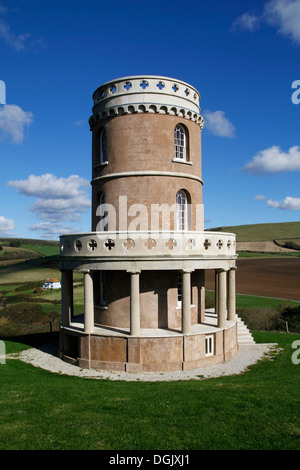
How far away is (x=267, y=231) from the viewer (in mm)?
144000

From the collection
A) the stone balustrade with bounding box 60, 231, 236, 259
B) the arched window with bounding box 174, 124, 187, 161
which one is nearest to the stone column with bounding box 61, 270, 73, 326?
the stone balustrade with bounding box 60, 231, 236, 259

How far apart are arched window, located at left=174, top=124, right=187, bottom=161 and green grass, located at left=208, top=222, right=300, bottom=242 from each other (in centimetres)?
11148

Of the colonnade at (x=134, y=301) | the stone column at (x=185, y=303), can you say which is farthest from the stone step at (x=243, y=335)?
the stone column at (x=185, y=303)

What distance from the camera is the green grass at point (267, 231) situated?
130 m

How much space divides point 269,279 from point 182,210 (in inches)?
1826

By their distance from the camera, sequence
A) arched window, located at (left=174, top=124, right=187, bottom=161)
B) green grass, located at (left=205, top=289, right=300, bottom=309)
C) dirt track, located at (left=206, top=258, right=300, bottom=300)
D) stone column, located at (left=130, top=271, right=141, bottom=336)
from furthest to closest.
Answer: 1. dirt track, located at (left=206, top=258, right=300, bottom=300)
2. green grass, located at (left=205, top=289, right=300, bottom=309)
3. arched window, located at (left=174, top=124, right=187, bottom=161)
4. stone column, located at (left=130, top=271, right=141, bottom=336)

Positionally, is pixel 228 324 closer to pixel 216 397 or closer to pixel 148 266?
pixel 148 266

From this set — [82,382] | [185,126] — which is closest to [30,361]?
[82,382]

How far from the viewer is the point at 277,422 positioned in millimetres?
9844

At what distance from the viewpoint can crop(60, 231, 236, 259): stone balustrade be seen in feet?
59.0

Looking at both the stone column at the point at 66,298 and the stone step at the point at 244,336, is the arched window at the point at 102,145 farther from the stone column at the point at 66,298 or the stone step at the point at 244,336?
the stone step at the point at 244,336

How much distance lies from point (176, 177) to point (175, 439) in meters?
14.9

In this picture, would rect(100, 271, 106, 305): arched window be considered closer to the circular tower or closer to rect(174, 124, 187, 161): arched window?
the circular tower

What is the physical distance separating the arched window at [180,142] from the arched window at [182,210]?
7.10 ft
